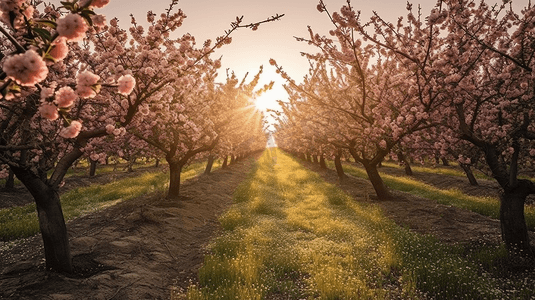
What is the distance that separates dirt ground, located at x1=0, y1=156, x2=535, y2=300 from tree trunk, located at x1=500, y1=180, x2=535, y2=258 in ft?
3.21

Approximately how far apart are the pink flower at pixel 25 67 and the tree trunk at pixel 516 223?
10.0 meters

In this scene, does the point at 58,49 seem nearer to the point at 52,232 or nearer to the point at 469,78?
the point at 52,232

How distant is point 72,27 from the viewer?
9.89 feet

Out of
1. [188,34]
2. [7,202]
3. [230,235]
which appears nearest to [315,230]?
[230,235]

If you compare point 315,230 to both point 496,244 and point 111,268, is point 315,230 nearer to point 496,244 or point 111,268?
point 496,244

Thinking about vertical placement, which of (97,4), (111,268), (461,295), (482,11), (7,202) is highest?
(482,11)

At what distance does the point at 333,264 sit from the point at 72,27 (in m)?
7.16

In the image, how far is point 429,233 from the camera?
985cm

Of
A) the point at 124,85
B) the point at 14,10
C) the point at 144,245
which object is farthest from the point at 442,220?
the point at 14,10

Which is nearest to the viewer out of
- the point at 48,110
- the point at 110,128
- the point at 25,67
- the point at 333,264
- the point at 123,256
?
the point at 25,67

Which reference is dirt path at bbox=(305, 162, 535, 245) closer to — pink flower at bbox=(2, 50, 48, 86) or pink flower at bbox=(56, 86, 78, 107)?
pink flower at bbox=(56, 86, 78, 107)

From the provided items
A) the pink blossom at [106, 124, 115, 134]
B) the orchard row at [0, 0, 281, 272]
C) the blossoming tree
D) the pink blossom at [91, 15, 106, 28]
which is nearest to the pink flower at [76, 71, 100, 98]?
the orchard row at [0, 0, 281, 272]

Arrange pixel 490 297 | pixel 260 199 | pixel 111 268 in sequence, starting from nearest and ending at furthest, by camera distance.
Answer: pixel 490 297 → pixel 111 268 → pixel 260 199

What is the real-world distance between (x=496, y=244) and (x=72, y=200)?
20.2 m
